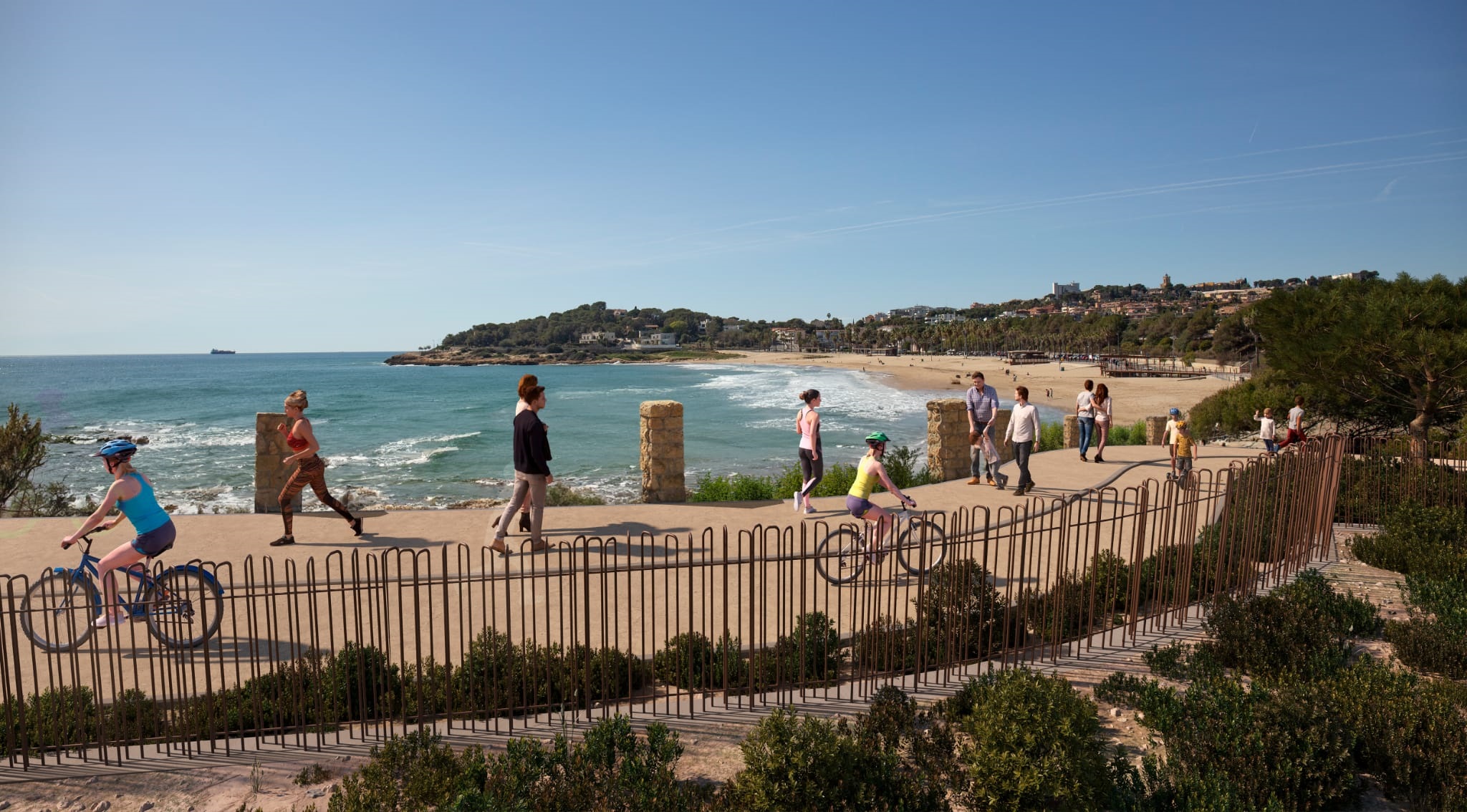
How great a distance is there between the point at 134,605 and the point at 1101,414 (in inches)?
619

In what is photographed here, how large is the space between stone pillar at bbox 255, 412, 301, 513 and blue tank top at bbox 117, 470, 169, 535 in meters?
5.02

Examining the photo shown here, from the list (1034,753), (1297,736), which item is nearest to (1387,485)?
(1297,736)

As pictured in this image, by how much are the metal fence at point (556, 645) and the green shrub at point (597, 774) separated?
0.48m

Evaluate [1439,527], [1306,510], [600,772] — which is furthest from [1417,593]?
[600,772]

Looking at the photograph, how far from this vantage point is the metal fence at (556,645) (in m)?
4.82

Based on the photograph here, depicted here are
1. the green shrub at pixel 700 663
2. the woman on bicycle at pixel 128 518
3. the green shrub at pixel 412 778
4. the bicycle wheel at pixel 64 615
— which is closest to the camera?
the green shrub at pixel 412 778

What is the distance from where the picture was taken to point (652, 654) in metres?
6.04

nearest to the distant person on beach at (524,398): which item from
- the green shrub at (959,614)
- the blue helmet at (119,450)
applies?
the blue helmet at (119,450)

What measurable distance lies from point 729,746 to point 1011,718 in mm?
1753

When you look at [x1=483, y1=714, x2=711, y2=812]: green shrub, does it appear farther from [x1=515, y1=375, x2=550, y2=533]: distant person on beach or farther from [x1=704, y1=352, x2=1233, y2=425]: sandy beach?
[x1=704, y1=352, x2=1233, y2=425]: sandy beach

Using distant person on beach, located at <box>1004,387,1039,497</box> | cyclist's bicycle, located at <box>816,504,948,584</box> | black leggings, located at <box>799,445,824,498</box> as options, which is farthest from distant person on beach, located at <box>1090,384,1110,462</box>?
cyclist's bicycle, located at <box>816,504,948,584</box>

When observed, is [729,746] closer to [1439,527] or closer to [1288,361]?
[1439,527]

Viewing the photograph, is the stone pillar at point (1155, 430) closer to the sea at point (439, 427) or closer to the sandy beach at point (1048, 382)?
the sea at point (439, 427)

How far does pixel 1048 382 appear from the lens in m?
75.3
